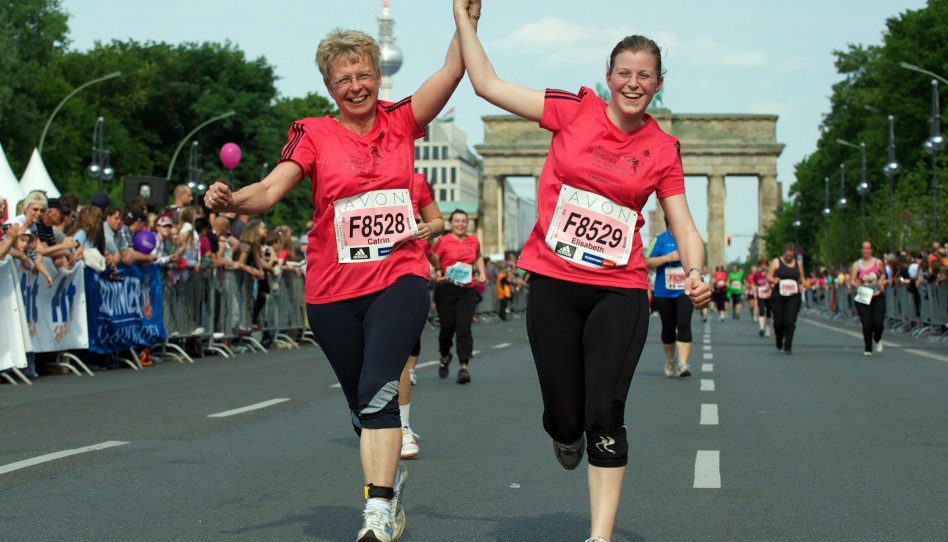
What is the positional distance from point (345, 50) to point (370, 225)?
2.30 feet

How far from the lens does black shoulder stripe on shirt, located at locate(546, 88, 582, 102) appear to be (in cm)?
606

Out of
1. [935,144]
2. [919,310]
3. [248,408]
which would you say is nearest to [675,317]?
[248,408]

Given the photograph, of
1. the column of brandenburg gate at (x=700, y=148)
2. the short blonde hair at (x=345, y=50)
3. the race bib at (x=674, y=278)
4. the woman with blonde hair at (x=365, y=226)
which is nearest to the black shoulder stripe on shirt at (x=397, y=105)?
the woman with blonde hair at (x=365, y=226)

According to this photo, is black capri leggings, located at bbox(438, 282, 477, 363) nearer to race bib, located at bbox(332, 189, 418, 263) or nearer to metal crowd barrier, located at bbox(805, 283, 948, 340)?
race bib, located at bbox(332, 189, 418, 263)

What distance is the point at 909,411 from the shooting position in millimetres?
12734

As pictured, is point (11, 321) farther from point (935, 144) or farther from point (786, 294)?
point (935, 144)

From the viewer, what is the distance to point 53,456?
9.20 m

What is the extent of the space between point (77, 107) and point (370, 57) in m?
69.7

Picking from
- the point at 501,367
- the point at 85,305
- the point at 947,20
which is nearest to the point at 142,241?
the point at 85,305

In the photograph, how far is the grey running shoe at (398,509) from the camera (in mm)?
6055

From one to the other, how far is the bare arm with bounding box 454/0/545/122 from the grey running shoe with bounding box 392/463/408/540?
5.05 ft

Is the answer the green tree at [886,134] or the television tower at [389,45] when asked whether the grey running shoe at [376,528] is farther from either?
the television tower at [389,45]

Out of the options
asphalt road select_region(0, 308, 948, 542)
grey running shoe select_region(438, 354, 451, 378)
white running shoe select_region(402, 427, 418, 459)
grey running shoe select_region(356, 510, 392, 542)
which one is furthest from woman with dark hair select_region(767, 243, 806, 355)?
grey running shoe select_region(356, 510, 392, 542)

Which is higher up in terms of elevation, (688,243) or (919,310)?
(688,243)
